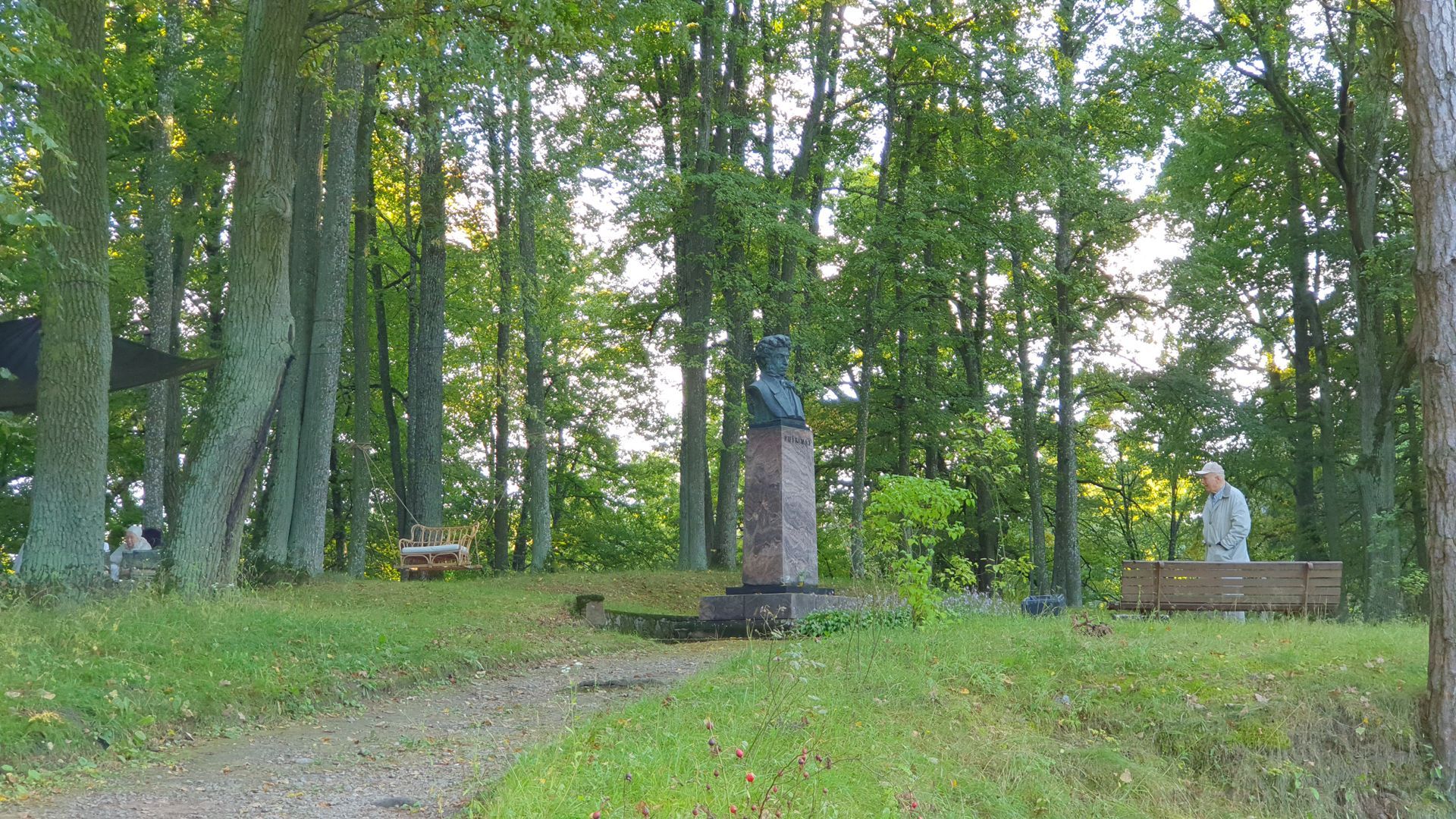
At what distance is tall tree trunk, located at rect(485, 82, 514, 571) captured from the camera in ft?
45.6

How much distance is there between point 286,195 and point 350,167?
3.81 m

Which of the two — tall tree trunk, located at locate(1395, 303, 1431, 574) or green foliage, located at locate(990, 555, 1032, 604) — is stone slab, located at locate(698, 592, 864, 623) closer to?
green foliage, located at locate(990, 555, 1032, 604)

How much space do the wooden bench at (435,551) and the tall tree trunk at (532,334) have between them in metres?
1.10

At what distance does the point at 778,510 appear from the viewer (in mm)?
11977

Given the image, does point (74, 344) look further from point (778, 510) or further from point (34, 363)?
point (778, 510)

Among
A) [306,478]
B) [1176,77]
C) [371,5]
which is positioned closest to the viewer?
[371,5]

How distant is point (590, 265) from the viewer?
21.3 meters

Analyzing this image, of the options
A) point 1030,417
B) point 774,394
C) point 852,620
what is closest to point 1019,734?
point 852,620

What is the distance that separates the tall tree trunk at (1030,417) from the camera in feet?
64.3

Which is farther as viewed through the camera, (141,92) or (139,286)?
(139,286)

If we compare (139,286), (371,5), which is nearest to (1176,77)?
(371,5)

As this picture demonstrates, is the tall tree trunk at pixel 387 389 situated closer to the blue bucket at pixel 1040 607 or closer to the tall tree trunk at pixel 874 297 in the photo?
the tall tree trunk at pixel 874 297

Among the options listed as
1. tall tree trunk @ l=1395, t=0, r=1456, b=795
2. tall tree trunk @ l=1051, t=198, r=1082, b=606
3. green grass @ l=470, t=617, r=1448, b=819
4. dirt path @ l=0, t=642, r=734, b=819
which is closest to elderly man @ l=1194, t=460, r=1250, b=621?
green grass @ l=470, t=617, r=1448, b=819

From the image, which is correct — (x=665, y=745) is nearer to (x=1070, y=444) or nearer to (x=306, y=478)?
(x=306, y=478)
